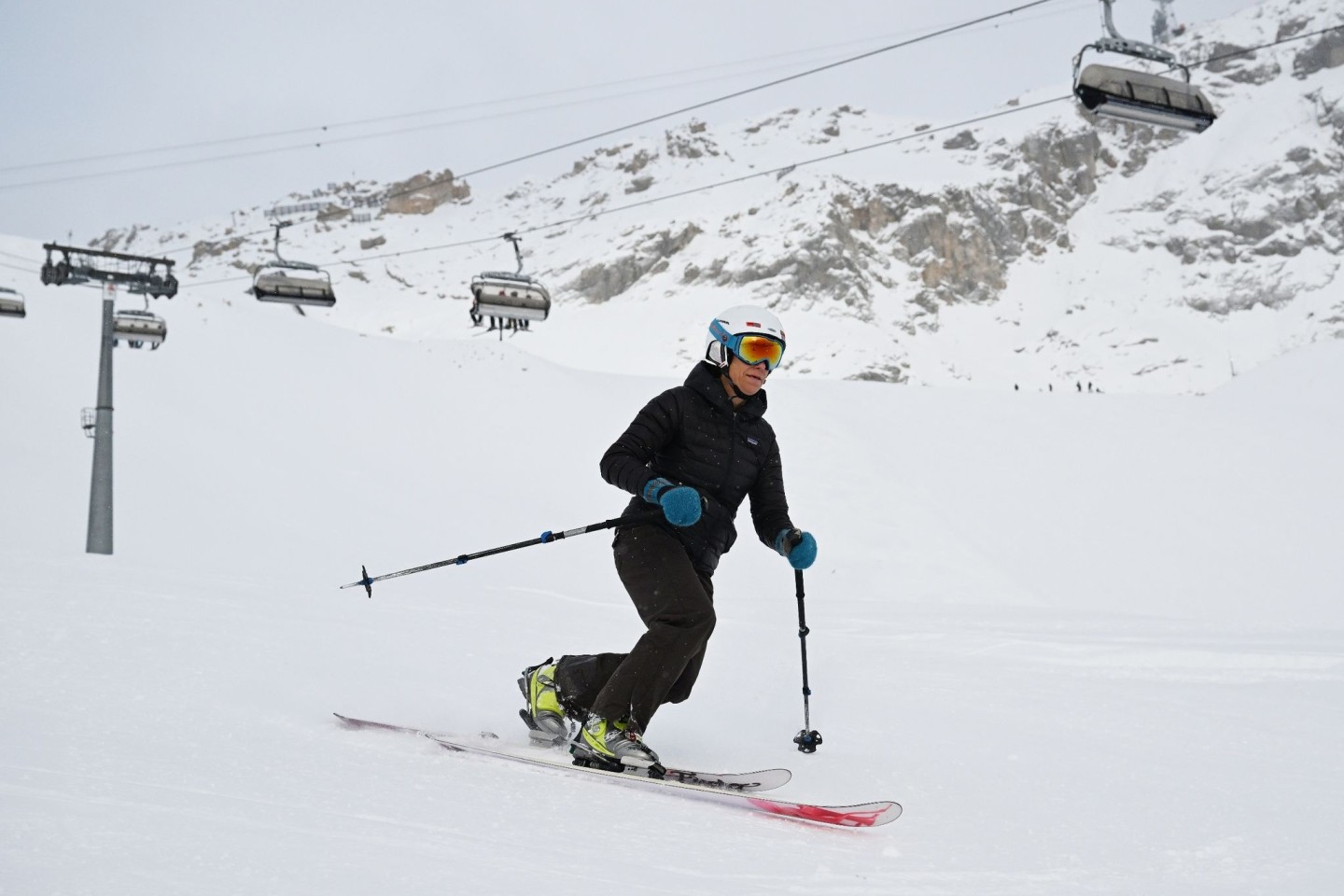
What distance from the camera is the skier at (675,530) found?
3812 mm

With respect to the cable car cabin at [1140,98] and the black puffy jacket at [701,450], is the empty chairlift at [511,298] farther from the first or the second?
the black puffy jacket at [701,450]

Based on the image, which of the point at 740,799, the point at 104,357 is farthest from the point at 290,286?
the point at 740,799

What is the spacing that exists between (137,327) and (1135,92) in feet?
59.6

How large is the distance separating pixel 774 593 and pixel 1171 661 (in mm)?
6890

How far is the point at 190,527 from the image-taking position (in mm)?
15523

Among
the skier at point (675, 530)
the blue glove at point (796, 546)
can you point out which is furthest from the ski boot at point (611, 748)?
the blue glove at point (796, 546)

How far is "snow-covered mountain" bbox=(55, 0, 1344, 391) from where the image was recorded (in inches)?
3967

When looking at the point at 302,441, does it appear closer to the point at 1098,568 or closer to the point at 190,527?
the point at 190,527

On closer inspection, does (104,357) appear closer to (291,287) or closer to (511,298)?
(291,287)

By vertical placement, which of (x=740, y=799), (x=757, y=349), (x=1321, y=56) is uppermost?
(x=1321, y=56)

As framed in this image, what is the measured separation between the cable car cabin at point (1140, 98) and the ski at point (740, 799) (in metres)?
9.17

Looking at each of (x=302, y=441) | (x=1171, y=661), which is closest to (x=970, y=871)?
(x=1171, y=661)

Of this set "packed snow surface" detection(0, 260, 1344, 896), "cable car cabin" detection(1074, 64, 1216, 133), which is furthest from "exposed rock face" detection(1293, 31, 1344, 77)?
"cable car cabin" detection(1074, 64, 1216, 133)

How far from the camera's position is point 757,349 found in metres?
4.05
